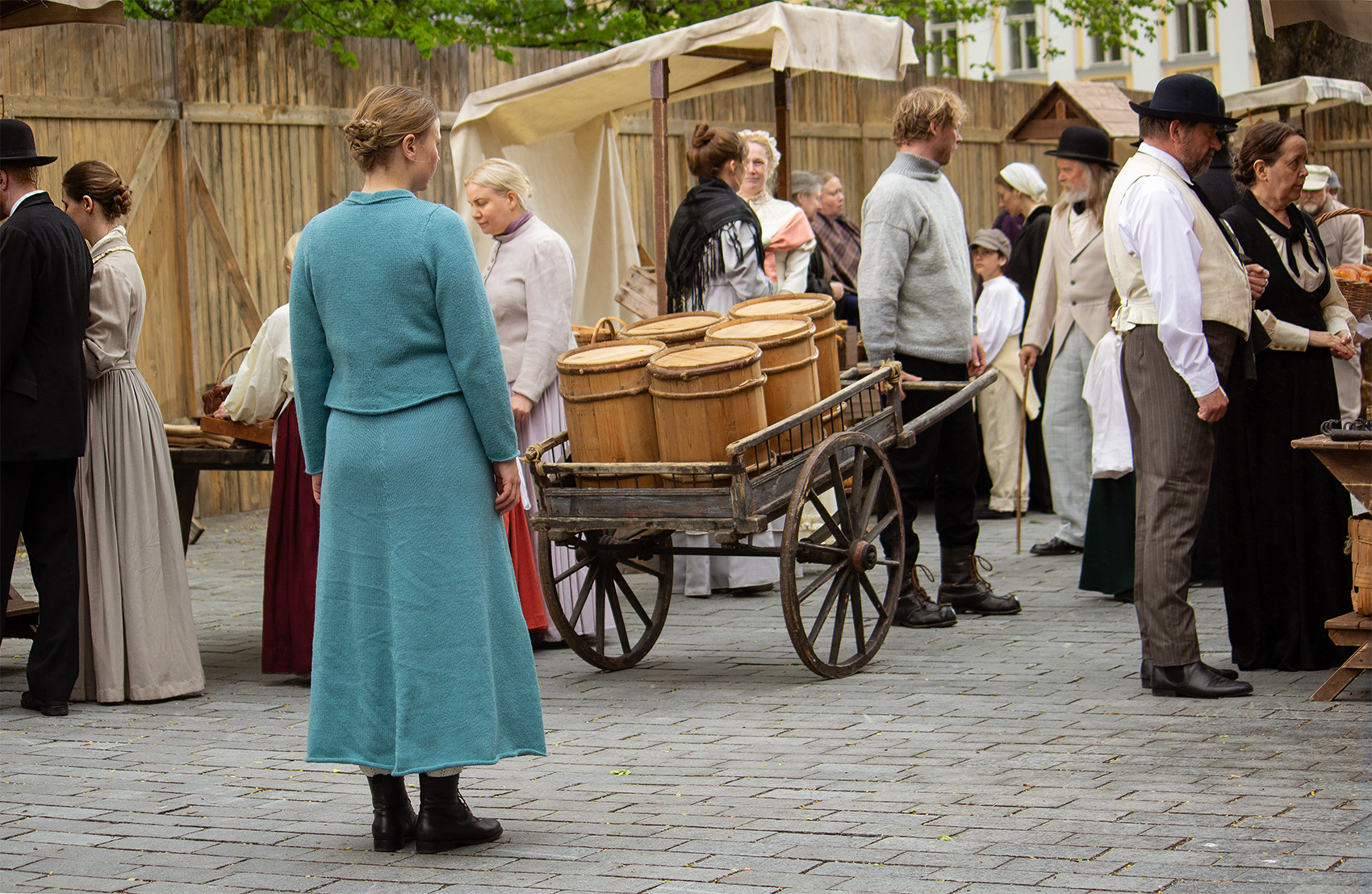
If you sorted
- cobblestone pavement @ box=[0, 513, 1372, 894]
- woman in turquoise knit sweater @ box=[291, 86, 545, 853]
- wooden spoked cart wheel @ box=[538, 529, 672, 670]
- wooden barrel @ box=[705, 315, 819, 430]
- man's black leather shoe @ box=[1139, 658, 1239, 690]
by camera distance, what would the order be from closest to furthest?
cobblestone pavement @ box=[0, 513, 1372, 894] → woman in turquoise knit sweater @ box=[291, 86, 545, 853] → man's black leather shoe @ box=[1139, 658, 1239, 690] → wooden barrel @ box=[705, 315, 819, 430] → wooden spoked cart wheel @ box=[538, 529, 672, 670]

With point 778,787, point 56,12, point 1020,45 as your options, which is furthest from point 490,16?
point 1020,45

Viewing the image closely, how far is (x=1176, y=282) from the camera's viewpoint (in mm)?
5586

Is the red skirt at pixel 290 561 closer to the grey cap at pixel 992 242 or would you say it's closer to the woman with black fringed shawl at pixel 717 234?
the woman with black fringed shawl at pixel 717 234

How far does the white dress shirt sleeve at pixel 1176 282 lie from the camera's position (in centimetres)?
558

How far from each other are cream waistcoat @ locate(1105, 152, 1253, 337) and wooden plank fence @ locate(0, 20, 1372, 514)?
5632 mm

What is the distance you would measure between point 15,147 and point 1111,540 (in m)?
5.11

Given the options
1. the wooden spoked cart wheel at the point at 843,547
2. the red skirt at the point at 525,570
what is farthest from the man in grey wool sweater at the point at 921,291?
the red skirt at the point at 525,570

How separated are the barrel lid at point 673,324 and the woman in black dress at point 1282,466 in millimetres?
2058

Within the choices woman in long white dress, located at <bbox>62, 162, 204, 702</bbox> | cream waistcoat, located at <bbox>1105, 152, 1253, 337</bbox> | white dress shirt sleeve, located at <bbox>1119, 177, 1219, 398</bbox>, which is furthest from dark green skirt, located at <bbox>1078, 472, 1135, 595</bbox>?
woman in long white dress, located at <bbox>62, 162, 204, 702</bbox>

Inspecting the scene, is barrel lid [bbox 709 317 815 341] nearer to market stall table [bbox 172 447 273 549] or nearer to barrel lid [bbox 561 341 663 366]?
barrel lid [bbox 561 341 663 366]

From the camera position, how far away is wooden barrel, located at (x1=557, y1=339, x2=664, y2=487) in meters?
6.22

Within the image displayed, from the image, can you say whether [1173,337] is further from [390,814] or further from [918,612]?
[390,814]

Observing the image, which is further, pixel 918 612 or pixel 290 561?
pixel 918 612

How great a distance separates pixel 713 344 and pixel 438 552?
2.16 meters
